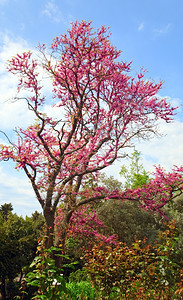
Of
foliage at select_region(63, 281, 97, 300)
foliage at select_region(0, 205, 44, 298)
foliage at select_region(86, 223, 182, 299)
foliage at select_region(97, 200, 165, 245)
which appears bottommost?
foliage at select_region(63, 281, 97, 300)

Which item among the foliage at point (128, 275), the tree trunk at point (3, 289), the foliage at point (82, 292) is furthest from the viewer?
the tree trunk at point (3, 289)

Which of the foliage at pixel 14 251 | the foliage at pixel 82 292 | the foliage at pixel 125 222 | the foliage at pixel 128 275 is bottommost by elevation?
the foliage at pixel 82 292

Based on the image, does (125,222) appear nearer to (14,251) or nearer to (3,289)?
(14,251)

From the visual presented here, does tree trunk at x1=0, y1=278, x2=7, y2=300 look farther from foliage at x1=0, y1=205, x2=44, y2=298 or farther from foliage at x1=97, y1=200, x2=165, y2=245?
foliage at x1=97, y1=200, x2=165, y2=245

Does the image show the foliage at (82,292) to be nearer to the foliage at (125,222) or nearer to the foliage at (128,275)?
the foliage at (128,275)

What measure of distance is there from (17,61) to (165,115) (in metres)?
5.44

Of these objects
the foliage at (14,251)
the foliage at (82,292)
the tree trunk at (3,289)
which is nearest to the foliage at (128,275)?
the foliage at (82,292)

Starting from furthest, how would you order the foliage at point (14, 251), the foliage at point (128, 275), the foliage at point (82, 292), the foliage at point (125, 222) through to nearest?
1. the foliage at point (125, 222)
2. the foliage at point (14, 251)
3. the foliage at point (82, 292)
4. the foliage at point (128, 275)

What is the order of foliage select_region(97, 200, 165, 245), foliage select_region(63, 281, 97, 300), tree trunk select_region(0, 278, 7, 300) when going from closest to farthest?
foliage select_region(63, 281, 97, 300), tree trunk select_region(0, 278, 7, 300), foliage select_region(97, 200, 165, 245)

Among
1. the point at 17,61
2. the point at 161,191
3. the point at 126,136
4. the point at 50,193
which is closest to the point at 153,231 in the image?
the point at 161,191

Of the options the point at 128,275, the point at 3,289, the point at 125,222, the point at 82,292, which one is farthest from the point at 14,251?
the point at 128,275

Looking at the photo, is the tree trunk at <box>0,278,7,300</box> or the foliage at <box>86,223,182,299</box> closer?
the foliage at <box>86,223,182,299</box>

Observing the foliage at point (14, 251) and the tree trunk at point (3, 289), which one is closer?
the foliage at point (14, 251)

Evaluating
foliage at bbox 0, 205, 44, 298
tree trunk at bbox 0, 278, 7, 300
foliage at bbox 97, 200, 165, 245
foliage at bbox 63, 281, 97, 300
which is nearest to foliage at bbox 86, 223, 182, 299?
foliage at bbox 63, 281, 97, 300
